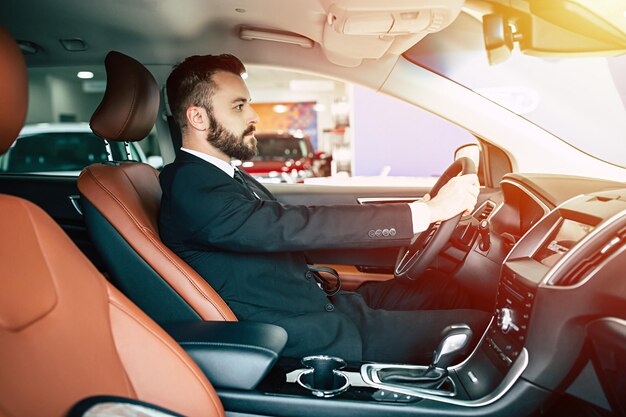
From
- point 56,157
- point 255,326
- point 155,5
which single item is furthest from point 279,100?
point 255,326

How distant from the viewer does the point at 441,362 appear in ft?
4.66

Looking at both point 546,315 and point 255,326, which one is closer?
point 546,315

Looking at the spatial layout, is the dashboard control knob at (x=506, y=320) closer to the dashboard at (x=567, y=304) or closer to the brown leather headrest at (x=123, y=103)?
the dashboard at (x=567, y=304)

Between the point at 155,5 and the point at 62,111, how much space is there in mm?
11164

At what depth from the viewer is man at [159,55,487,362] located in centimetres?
151

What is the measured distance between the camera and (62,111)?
491 inches

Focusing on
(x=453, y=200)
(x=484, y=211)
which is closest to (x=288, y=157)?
(x=484, y=211)

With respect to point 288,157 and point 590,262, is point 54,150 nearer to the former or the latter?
point 590,262

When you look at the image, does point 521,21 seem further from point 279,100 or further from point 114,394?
point 279,100

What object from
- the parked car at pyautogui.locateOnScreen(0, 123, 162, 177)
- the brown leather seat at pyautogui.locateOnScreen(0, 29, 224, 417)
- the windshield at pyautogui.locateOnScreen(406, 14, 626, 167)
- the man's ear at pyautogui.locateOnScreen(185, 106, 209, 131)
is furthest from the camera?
the parked car at pyautogui.locateOnScreen(0, 123, 162, 177)

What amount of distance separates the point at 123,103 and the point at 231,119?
34 centimetres

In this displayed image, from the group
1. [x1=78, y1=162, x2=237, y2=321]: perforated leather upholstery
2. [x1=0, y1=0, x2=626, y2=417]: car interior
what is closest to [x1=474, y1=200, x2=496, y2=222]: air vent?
[x1=0, y1=0, x2=626, y2=417]: car interior

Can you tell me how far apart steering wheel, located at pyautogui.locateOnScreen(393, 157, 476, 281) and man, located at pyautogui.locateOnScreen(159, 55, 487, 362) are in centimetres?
10

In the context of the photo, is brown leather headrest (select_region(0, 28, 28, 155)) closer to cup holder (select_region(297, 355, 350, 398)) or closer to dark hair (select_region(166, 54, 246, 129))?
dark hair (select_region(166, 54, 246, 129))
